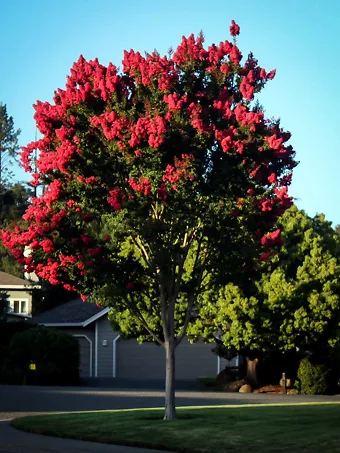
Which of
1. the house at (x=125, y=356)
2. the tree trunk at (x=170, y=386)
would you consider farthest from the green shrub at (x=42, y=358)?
the tree trunk at (x=170, y=386)

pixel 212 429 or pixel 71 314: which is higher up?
pixel 71 314

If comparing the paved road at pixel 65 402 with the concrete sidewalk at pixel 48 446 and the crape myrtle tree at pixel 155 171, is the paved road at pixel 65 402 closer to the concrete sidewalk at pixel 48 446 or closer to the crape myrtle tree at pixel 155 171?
the concrete sidewalk at pixel 48 446

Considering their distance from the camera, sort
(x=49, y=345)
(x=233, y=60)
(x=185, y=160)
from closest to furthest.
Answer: (x=185, y=160) → (x=233, y=60) → (x=49, y=345)

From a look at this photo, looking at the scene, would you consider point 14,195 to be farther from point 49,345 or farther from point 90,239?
point 90,239

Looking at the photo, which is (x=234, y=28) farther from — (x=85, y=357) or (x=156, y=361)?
(x=85, y=357)

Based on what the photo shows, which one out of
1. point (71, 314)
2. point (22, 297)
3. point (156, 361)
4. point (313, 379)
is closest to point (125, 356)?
point (156, 361)

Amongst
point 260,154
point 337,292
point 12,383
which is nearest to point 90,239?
point 260,154

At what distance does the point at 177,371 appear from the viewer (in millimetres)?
48438

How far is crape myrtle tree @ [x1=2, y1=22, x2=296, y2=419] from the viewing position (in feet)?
65.7

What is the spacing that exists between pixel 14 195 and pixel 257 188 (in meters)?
69.2

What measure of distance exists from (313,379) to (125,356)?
12.2m

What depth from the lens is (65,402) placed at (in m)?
31.1

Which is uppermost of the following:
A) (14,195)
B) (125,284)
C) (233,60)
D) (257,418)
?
(14,195)

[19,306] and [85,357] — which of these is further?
[19,306]
